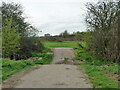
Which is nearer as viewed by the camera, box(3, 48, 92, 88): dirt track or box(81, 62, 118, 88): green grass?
box(81, 62, 118, 88): green grass

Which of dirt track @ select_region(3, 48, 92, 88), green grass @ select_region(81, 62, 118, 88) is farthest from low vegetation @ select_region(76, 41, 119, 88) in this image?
dirt track @ select_region(3, 48, 92, 88)

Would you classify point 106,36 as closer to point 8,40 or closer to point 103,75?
point 103,75

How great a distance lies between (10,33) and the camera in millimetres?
17438

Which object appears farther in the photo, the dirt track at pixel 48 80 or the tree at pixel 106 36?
the tree at pixel 106 36

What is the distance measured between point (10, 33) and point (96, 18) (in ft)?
42.3

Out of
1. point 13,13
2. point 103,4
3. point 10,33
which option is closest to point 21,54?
point 10,33

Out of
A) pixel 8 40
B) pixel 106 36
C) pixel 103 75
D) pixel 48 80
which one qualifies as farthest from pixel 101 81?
pixel 8 40

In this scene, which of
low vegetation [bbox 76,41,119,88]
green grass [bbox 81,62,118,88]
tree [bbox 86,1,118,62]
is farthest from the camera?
tree [bbox 86,1,118,62]

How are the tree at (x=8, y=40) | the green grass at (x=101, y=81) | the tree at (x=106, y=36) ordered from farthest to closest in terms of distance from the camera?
the tree at (x=8, y=40) < the tree at (x=106, y=36) < the green grass at (x=101, y=81)

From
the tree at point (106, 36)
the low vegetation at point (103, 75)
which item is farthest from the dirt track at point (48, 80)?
the tree at point (106, 36)

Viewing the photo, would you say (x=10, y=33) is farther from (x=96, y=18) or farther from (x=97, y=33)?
(x=96, y=18)

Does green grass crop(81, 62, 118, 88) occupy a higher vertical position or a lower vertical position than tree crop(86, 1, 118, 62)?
lower

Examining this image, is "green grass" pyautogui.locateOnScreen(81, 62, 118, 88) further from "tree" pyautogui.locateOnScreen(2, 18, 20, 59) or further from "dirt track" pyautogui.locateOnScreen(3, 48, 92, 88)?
"tree" pyautogui.locateOnScreen(2, 18, 20, 59)

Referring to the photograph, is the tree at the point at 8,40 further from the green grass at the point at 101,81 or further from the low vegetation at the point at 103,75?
the green grass at the point at 101,81
